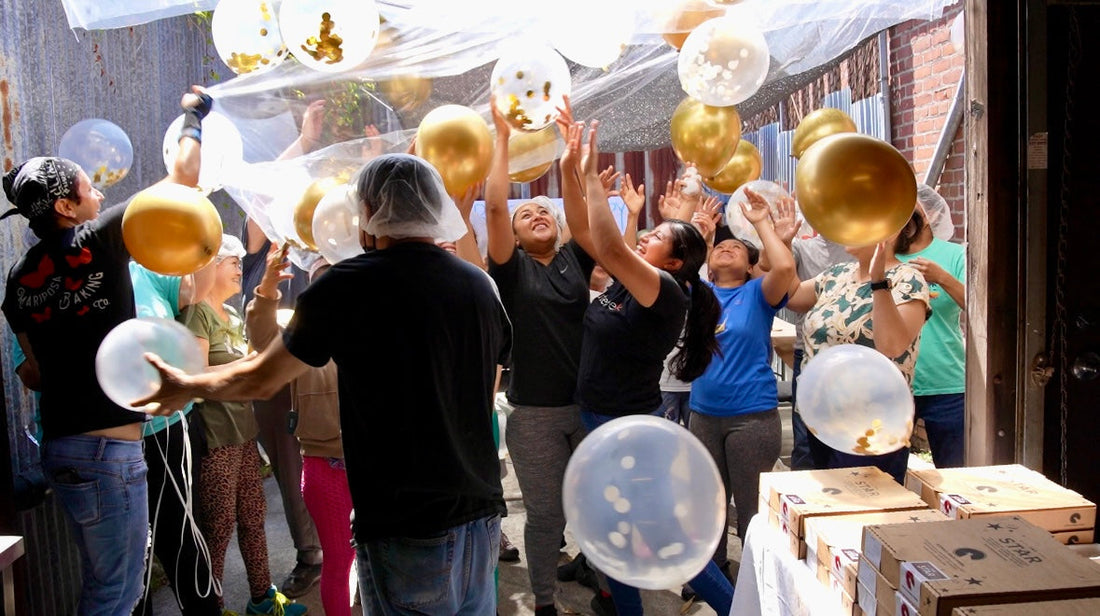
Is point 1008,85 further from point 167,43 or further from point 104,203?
point 167,43

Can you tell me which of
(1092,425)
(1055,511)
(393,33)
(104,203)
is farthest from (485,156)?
(104,203)

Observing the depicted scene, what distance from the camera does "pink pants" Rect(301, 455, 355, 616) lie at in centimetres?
271

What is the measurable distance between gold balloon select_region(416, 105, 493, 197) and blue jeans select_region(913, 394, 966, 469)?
5.69 ft

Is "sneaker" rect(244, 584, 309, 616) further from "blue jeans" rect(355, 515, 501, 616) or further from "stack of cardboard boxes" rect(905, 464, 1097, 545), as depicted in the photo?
"stack of cardboard boxes" rect(905, 464, 1097, 545)

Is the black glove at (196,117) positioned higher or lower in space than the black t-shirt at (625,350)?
higher

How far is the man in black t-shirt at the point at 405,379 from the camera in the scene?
1680 millimetres

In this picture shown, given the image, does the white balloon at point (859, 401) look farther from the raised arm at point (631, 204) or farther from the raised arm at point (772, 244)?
the raised arm at point (631, 204)

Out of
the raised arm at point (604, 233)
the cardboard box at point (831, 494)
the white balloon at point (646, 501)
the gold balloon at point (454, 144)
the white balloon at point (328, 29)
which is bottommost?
the cardboard box at point (831, 494)

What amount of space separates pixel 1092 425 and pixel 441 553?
181cm

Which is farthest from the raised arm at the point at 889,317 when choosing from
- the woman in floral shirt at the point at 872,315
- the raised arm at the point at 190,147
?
the raised arm at the point at 190,147

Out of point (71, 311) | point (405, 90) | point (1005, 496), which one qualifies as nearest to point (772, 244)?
point (1005, 496)

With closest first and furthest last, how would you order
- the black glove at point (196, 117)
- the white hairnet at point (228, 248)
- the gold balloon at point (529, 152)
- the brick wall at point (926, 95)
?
the black glove at point (196, 117) < the gold balloon at point (529, 152) < the white hairnet at point (228, 248) < the brick wall at point (926, 95)

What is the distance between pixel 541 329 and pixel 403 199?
3.78 feet

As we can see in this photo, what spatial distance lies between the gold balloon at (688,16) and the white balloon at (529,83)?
460mm
